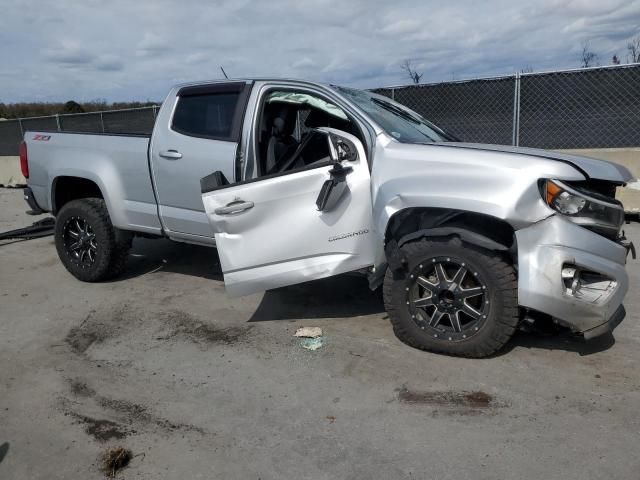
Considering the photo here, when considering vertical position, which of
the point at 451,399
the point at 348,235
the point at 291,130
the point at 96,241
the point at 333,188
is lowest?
the point at 451,399

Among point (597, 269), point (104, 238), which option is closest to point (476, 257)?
point (597, 269)

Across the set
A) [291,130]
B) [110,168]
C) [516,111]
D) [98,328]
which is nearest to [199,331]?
[98,328]

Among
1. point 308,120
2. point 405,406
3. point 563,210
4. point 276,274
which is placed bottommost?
point 405,406

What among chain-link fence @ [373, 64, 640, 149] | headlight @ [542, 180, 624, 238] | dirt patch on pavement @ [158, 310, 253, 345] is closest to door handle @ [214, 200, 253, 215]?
dirt patch on pavement @ [158, 310, 253, 345]

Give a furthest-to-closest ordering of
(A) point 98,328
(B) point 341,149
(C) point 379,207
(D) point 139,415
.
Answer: (A) point 98,328
(B) point 341,149
(C) point 379,207
(D) point 139,415

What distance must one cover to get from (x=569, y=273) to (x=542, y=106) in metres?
6.18

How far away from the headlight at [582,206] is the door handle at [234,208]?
2.04 meters

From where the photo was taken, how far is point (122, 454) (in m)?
2.78

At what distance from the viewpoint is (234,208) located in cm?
402

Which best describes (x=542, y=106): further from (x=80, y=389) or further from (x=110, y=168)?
(x=80, y=389)

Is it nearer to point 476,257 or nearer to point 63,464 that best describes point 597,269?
point 476,257

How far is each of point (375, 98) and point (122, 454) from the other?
11.4ft

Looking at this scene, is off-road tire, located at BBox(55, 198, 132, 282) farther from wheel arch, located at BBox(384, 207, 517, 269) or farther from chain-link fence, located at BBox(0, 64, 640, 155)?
chain-link fence, located at BBox(0, 64, 640, 155)

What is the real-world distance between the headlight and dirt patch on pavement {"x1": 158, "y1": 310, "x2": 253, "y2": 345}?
247 centimetres
